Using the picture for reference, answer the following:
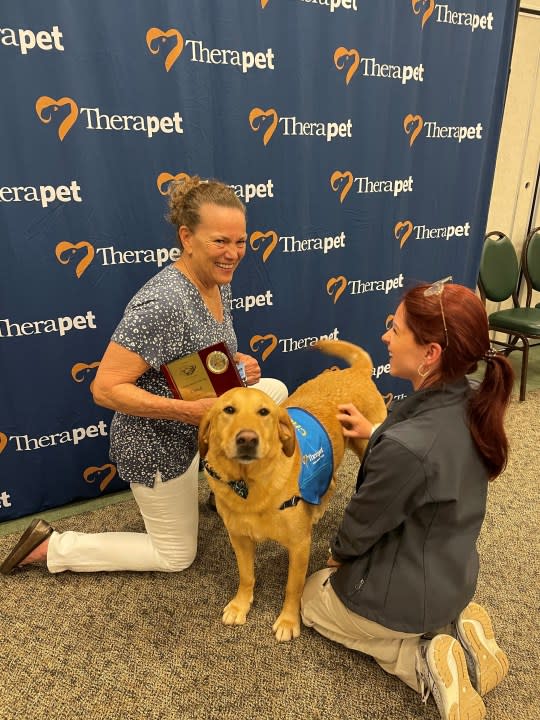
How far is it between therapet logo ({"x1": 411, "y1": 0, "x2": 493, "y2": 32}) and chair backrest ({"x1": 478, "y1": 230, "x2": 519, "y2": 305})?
156 cm

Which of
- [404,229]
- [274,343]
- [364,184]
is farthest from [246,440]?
[404,229]

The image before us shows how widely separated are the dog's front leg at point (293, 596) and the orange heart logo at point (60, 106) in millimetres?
1960

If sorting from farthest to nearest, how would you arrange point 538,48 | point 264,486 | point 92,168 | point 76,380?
point 538,48 < point 76,380 < point 92,168 < point 264,486

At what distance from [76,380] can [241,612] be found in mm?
1346

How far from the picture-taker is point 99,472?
2631 millimetres

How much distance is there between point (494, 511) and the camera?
8.34 feet

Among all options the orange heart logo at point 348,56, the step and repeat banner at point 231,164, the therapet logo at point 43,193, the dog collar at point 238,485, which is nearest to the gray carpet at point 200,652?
the dog collar at point 238,485

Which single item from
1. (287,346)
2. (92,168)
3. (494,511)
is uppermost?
(92,168)

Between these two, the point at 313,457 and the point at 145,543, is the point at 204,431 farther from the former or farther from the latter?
the point at 145,543

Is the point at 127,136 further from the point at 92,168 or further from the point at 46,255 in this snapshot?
the point at 46,255

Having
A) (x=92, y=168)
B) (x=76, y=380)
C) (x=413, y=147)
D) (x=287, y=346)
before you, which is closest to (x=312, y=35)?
(x=413, y=147)

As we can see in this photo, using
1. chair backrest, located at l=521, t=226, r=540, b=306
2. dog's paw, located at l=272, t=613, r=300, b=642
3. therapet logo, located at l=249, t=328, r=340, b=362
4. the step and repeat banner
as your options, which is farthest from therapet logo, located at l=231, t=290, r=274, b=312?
chair backrest, located at l=521, t=226, r=540, b=306

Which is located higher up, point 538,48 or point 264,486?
point 538,48

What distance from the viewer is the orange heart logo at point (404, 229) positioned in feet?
10.3
